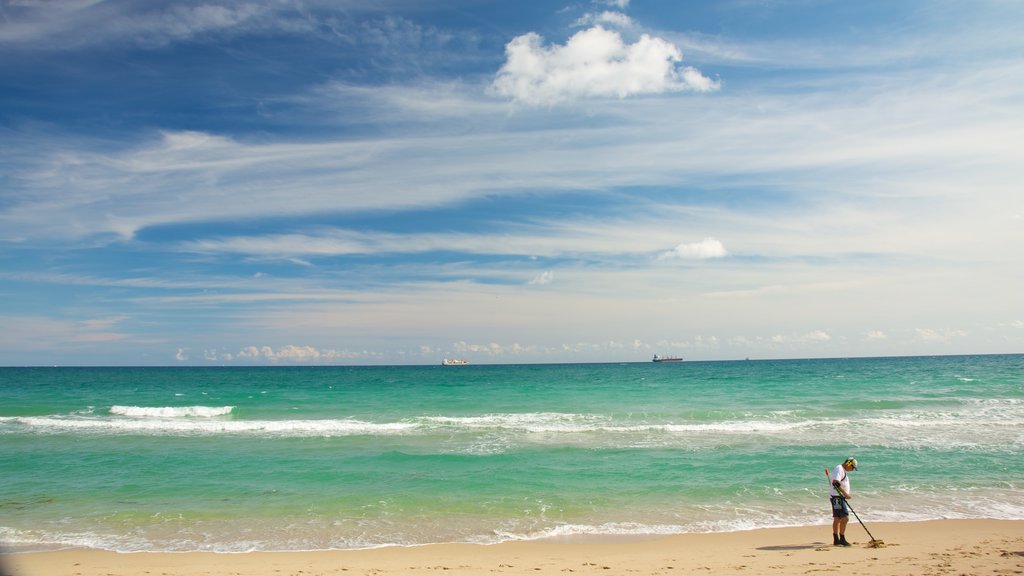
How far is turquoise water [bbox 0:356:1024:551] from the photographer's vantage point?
38.4 feet

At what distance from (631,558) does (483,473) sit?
6837 millimetres

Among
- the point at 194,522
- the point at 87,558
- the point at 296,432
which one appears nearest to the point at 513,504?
the point at 194,522

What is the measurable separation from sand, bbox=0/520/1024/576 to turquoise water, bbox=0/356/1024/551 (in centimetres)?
63

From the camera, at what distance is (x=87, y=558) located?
10000mm

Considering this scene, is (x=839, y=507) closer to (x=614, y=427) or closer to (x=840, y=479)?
(x=840, y=479)

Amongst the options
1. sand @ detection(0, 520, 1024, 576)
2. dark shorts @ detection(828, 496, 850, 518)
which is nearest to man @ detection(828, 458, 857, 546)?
dark shorts @ detection(828, 496, 850, 518)

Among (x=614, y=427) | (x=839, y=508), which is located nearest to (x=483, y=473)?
(x=839, y=508)

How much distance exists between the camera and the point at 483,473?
52.1 feet

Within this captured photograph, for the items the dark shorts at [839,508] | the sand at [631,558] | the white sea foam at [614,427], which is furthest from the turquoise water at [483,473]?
the dark shorts at [839,508]

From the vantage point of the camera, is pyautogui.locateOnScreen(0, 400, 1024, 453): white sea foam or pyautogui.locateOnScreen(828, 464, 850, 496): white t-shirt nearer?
pyautogui.locateOnScreen(828, 464, 850, 496): white t-shirt

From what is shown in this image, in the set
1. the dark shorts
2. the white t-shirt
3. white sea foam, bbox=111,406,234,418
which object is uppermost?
the white t-shirt

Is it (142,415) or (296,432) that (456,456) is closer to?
(296,432)

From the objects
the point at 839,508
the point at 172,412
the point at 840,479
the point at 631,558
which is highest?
the point at 840,479

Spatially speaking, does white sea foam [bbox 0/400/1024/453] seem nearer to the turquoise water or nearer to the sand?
the turquoise water
